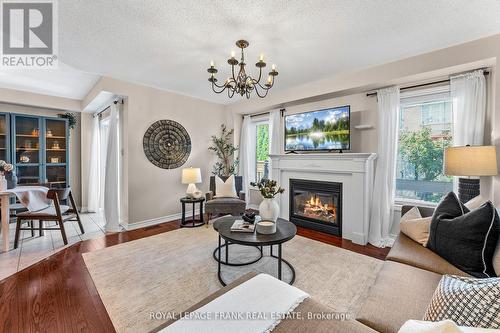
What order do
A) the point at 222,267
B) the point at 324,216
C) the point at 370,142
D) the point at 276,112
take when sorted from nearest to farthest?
the point at 222,267, the point at 370,142, the point at 324,216, the point at 276,112

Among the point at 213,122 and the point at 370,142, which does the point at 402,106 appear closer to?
the point at 370,142

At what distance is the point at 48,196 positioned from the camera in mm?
Result: 3086

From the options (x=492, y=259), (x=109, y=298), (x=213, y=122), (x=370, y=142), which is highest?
(x=213, y=122)

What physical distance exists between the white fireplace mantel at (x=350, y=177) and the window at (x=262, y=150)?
3.82 ft

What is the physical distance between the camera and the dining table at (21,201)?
280 cm

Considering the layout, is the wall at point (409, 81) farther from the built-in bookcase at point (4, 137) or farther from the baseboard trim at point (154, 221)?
the built-in bookcase at point (4, 137)

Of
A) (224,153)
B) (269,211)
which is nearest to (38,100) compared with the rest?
(224,153)

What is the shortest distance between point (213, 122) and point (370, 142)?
3.22 metres

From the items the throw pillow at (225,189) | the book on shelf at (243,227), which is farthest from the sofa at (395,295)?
the throw pillow at (225,189)

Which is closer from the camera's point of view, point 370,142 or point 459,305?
point 459,305

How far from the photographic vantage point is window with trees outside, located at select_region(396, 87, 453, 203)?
284 centimetres

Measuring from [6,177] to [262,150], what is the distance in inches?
169

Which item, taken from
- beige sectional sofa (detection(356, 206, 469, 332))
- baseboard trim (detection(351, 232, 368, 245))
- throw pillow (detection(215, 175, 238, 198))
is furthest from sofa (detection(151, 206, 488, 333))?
throw pillow (detection(215, 175, 238, 198))

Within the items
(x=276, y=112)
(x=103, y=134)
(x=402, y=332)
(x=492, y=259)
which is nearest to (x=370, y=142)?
(x=276, y=112)
